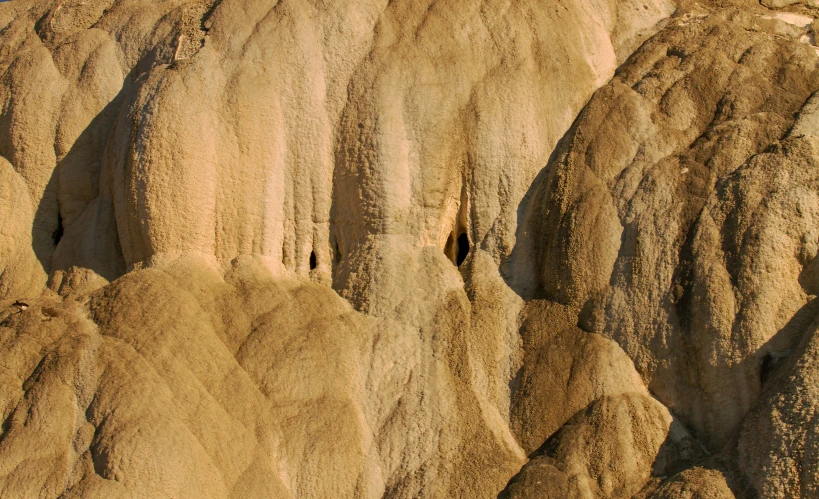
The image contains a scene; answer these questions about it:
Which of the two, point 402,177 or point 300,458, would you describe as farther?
point 402,177

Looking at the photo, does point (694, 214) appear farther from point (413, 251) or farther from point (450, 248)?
point (413, 251)

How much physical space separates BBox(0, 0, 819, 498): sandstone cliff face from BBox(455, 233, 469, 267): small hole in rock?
0.22m

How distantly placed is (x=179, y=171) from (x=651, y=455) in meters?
6.23

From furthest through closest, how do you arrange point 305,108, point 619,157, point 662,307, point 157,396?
point 305,108 < point 619,157 < point 662,307 < point 157,396

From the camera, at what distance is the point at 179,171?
1244 cm

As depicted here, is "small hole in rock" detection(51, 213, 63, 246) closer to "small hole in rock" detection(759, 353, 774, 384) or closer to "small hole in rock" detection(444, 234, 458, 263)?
"small hole in rock" detection(444, 234, 458, 263)

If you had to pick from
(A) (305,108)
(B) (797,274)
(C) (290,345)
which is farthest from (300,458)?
(B) (797,274)

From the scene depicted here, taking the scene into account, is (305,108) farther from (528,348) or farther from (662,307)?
(662,307)

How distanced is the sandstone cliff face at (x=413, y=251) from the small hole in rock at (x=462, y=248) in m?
0.22

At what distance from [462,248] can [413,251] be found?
1032 millimetres

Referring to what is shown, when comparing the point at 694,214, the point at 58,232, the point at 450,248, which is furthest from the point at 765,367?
the point at 58,232

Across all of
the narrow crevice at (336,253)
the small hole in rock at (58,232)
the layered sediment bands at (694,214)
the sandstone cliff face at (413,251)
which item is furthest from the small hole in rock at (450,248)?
the small hole in rock at (58,232)

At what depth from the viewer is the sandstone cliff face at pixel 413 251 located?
10.5 metres

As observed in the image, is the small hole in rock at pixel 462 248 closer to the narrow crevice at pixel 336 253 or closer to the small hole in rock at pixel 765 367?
the narrow crevice at pixel 336 253
